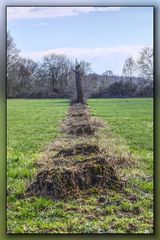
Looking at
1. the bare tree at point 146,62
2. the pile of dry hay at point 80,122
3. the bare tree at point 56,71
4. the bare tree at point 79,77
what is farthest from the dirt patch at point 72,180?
the bare tree at point 146,62

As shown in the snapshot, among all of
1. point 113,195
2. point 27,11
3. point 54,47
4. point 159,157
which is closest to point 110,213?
point 113,195

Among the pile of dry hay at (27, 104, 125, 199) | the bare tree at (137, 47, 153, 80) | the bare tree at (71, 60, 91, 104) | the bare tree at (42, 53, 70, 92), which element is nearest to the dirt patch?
the pile of dry hay at (27, 104, 125, 199)

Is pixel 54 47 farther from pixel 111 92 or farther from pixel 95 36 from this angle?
pixel 111 92

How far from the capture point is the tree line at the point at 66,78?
2.88m

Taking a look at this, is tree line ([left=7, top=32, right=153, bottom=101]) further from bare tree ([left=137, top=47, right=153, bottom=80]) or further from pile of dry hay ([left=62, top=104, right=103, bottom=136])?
pile of dry hay ([left=62, top=104, right=103, bottom=136])

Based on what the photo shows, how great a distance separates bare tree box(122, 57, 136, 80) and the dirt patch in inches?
27.2

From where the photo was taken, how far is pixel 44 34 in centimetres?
291

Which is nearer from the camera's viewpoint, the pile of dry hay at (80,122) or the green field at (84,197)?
the green field at (84,197)

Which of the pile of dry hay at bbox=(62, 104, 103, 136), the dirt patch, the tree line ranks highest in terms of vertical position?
the tree line

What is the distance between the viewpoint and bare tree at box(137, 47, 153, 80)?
9.39 feet

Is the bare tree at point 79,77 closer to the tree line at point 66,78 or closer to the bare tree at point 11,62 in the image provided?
the tree line at point 66,78

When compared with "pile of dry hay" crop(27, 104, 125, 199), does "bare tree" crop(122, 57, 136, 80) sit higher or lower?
higher

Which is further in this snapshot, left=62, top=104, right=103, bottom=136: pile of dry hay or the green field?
left=62, top=104, right=103, bottom=136: pile of dry hay

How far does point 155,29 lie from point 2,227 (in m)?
1.82
